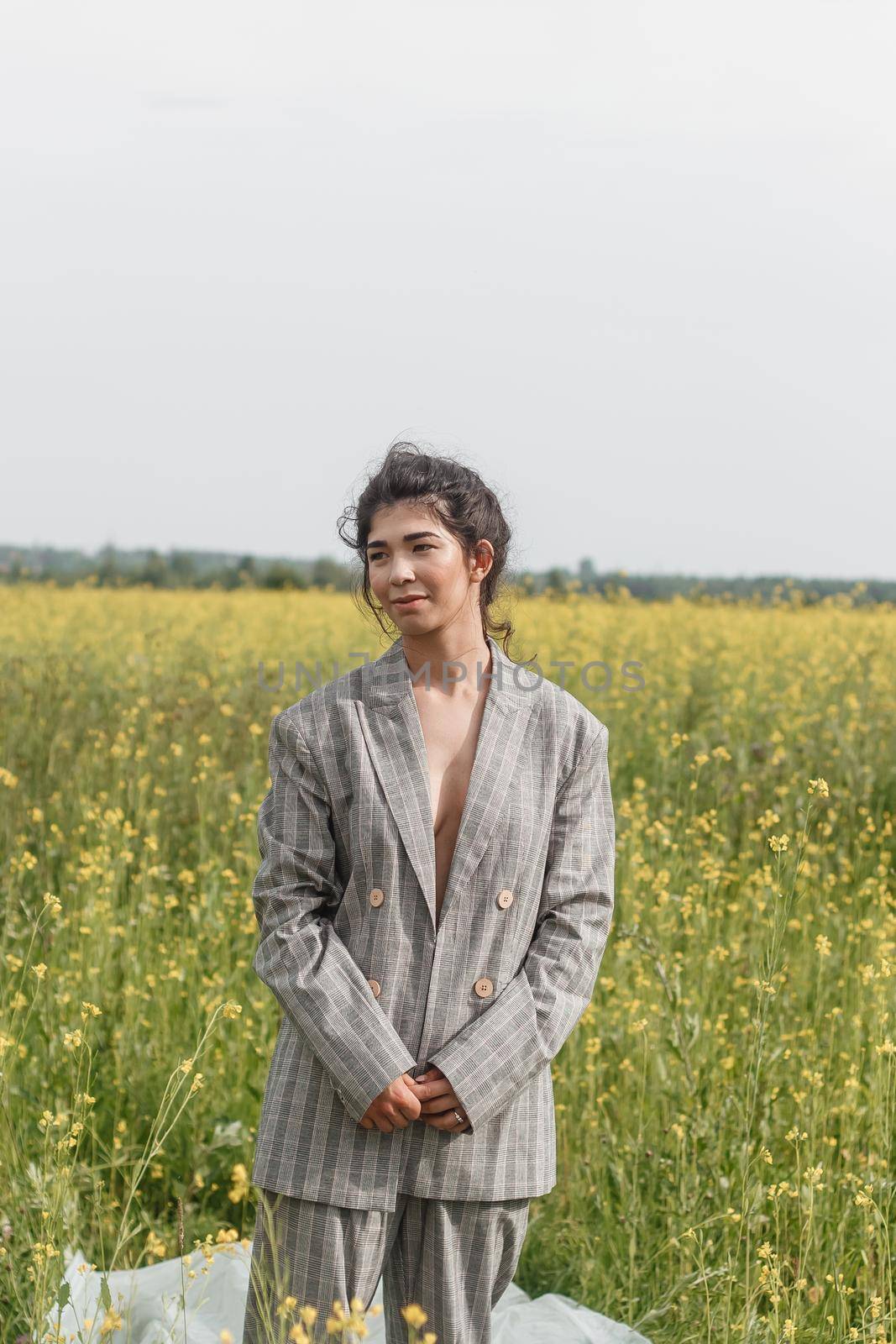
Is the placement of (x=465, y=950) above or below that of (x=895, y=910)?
above

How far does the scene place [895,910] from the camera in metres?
4.41

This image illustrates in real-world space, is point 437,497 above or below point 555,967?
above

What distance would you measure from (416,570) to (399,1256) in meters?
1.02

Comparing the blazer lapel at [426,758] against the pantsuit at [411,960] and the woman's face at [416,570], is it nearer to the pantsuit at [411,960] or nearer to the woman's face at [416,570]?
the pantsuit at [411,960]

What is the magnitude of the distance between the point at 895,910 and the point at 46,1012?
111 inches

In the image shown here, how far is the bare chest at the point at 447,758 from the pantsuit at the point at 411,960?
0.04m

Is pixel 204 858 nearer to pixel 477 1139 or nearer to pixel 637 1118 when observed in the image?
pixel 637 1118

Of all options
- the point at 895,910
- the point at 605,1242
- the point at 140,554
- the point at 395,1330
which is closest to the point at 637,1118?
the point at 605,1242

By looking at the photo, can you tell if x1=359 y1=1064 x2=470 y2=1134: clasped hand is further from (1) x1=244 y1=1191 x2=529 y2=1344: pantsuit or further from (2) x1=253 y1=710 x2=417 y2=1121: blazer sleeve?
(1) x1=244 y1=1191 x2=529 y2=1344: pantsuit

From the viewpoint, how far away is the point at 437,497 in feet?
6.41

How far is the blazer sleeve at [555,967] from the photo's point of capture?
1.80 m

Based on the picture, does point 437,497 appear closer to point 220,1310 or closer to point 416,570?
point 416,570

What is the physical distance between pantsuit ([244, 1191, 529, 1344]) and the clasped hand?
0.43ft

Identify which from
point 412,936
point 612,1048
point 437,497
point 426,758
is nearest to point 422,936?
point 412,936
